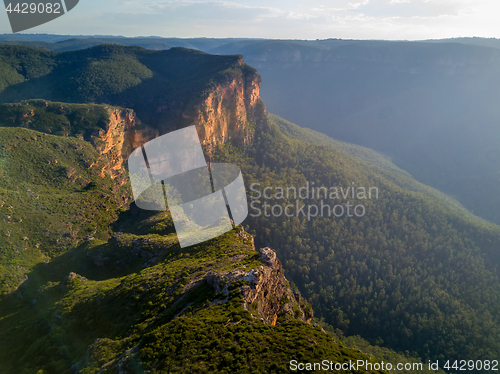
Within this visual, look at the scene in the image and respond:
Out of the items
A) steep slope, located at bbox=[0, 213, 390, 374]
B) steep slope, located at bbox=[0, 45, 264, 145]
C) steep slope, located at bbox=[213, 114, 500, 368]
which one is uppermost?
steep slope, located at bbox=[0, 45, 264, 145]

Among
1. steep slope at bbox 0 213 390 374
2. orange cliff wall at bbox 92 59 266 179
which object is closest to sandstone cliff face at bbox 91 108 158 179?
orange cliff wall at bbox 92 59 266 179

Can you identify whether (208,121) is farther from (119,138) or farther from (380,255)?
(380,255)

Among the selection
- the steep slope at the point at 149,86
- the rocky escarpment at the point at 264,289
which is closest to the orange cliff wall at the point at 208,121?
the steep slope at the point at 149,86

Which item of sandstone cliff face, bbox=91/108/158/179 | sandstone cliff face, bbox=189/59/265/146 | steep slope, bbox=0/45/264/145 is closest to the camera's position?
sandstone cliff face, bbox=91/108/158/179

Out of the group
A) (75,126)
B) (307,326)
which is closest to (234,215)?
(75,126)

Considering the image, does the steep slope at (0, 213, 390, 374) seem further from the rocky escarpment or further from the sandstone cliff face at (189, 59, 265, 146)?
the sandstone cliff face at (189, 59, 265, 146)

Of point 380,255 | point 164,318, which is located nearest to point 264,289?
point 164,318

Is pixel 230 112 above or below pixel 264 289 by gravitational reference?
above

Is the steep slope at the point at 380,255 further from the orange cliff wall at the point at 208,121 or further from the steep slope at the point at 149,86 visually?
the steep slope at the point at 149,86

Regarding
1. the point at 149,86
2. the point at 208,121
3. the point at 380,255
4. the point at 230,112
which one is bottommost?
the point at 380,255
